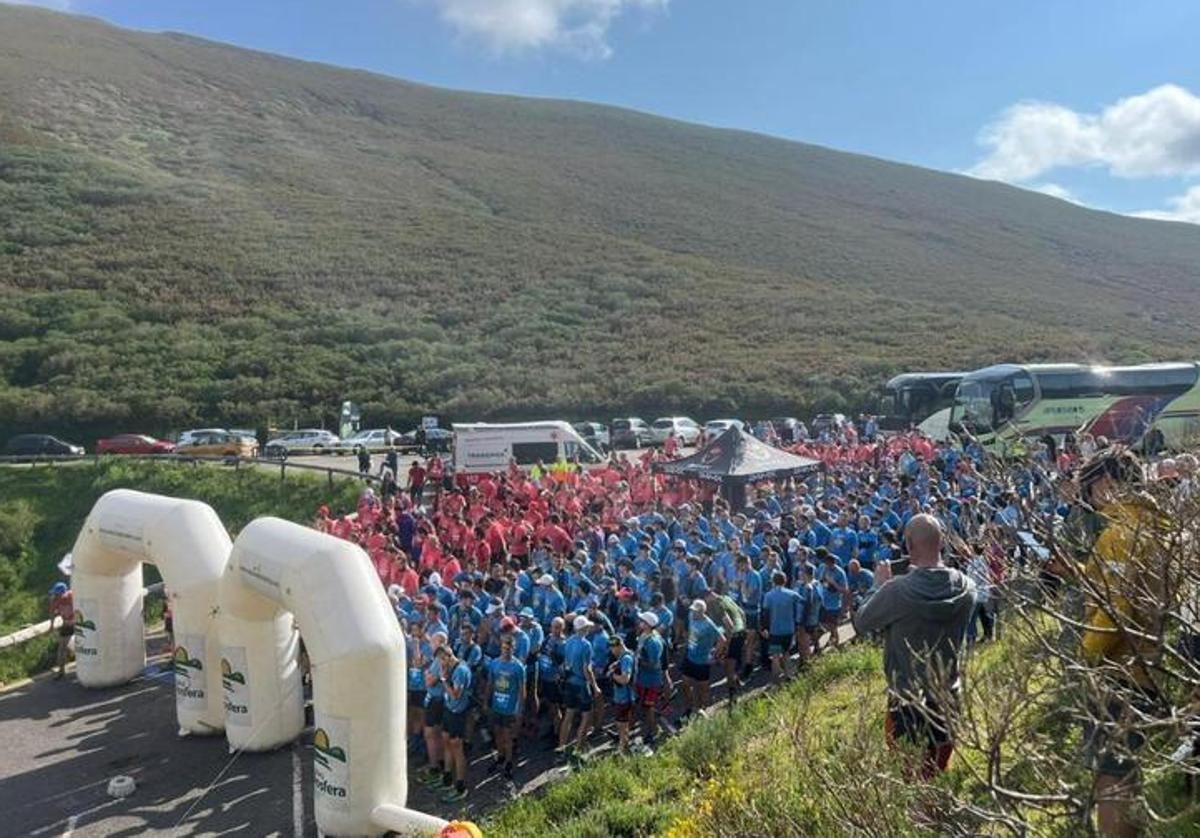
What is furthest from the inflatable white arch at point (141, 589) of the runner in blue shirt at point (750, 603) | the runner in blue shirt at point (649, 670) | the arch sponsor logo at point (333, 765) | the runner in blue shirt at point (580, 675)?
the runner in blue shirt at point (750, 603)

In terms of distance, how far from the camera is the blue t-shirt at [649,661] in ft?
33.9

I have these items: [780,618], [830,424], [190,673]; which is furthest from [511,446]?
[780,618]

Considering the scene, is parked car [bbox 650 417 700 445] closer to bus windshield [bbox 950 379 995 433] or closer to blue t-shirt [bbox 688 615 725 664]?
bus windshield [bbox 950 379 995 433]

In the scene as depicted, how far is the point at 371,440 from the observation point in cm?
3997

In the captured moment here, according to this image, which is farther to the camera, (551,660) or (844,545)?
(844,545)

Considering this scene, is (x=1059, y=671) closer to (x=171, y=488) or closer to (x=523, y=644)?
(x=523, y=644)

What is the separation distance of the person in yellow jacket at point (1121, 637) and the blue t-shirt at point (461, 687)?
23.6 feet

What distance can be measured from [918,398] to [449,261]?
40398 mm

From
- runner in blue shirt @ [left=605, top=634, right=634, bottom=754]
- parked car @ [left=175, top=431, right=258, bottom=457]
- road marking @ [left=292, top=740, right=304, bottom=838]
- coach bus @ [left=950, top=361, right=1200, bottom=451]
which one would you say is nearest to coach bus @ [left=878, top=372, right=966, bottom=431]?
coach bus @ [left=950, top=361, right=1200, bottom=451]

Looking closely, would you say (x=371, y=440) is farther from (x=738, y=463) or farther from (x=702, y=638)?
(x=702, y=638)

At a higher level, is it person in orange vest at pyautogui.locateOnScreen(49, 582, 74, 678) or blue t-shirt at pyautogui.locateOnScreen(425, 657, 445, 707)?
blue t-shirt at pyautogui.locateOnScreen(425, 657, 445, 707)

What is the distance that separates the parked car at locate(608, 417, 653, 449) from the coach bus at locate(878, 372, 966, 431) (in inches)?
382

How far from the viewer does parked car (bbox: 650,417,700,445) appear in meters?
38.7

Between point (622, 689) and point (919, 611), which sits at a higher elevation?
point (919, 611)
